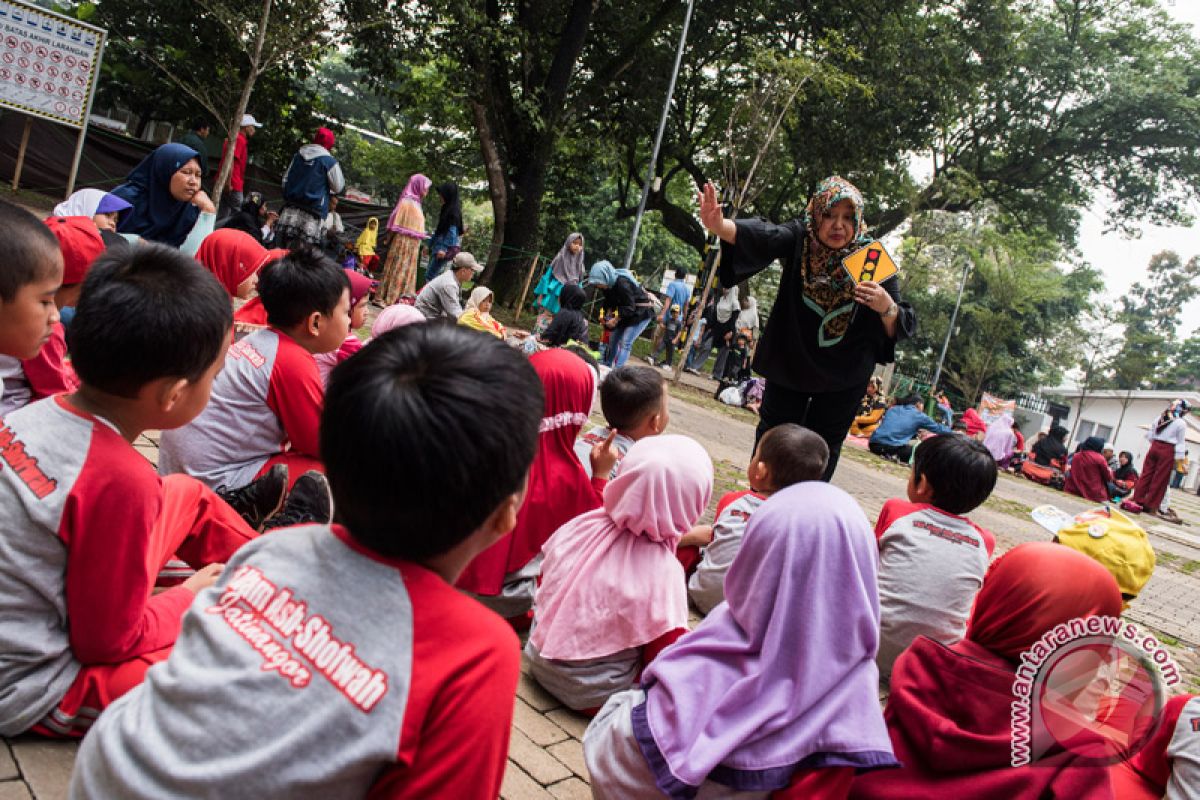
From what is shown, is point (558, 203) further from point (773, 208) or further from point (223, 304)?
point (223, 304)

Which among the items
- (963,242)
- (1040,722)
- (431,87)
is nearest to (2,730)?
(1040,722)

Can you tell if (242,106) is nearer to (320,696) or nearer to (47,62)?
(47,62)

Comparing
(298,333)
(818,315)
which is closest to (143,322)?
(298,333)

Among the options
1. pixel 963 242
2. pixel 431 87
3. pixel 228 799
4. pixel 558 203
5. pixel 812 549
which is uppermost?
pixel 963 242

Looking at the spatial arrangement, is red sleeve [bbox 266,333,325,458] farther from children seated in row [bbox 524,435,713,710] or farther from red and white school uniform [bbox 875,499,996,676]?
red and white school uniform [bbox 875,499,996,676]

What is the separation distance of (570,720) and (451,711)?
177 cm

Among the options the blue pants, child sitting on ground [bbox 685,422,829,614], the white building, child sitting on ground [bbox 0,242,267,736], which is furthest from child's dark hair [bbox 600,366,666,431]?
the white building

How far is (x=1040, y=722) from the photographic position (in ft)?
5.78

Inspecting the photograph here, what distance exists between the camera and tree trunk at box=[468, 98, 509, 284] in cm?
1383

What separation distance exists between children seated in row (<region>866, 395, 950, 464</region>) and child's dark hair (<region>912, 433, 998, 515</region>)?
383 inches

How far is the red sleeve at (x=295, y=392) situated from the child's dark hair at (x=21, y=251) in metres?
0.87

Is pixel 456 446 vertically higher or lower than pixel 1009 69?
lower

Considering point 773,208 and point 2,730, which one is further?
point 773,208

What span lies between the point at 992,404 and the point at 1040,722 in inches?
868
